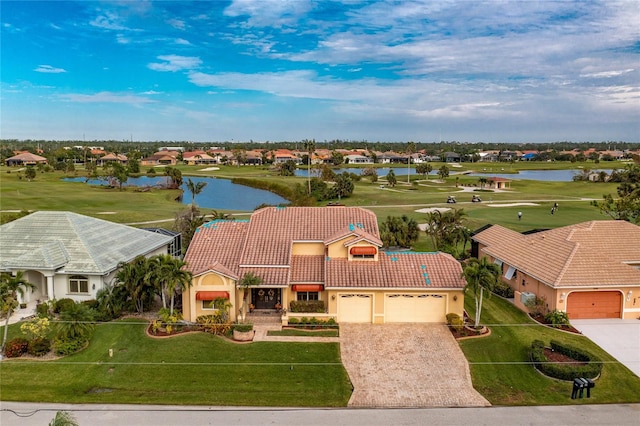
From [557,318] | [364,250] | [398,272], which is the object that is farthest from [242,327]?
[557,318]

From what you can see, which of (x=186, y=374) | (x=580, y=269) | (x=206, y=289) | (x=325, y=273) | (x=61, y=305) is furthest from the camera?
(x=325, y=273)

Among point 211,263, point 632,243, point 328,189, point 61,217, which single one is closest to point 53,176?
point 328,189

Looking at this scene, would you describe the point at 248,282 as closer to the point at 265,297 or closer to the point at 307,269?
the point at 265,297

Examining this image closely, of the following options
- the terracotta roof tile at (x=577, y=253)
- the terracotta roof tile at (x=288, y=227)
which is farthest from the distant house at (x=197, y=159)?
the terracotta roof tile at (x=577, y=253)

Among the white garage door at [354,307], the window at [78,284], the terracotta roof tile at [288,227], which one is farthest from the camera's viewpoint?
the terracotta roof tile at [288,227]

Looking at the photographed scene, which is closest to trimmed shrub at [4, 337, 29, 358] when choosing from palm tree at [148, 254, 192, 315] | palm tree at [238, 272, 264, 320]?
palm tree at [148, 254, 192, 315]

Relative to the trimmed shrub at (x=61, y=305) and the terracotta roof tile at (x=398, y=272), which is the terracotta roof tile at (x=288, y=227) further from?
the trimmed shrub at (x=61, y=305)
